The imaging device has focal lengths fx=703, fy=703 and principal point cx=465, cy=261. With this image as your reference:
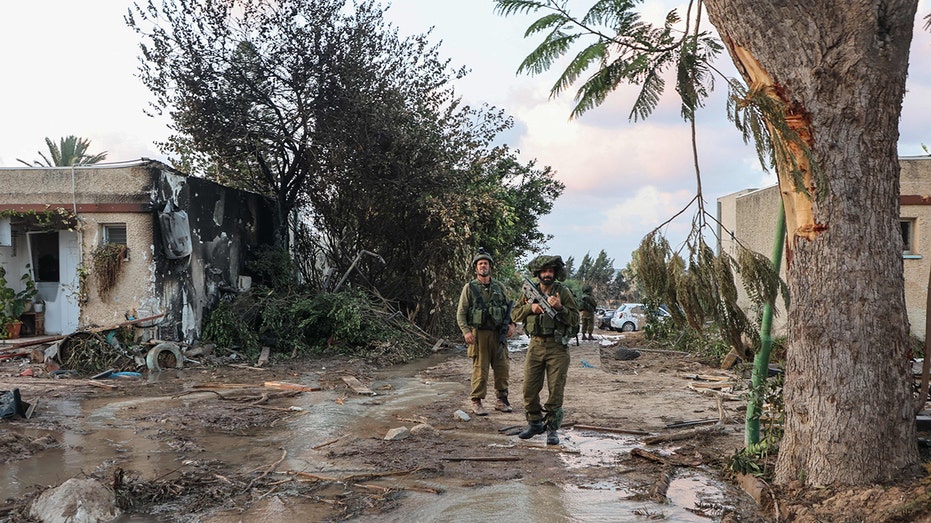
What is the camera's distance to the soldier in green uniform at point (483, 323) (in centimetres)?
848

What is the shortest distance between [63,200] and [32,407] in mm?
5930

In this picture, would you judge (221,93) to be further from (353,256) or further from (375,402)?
(375,402)

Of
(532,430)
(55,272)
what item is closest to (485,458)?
(532,430)

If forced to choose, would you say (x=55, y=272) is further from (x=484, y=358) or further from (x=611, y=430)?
(x=611, y=430)

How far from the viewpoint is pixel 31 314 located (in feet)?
46.7

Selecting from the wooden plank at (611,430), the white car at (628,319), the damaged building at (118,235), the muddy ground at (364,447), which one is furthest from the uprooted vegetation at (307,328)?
the white car at (628,319)

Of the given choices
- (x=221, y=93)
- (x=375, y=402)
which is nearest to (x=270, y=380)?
(x=375, y=402)

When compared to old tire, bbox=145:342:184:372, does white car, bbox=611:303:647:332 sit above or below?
below

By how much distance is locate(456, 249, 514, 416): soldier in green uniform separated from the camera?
848 cm

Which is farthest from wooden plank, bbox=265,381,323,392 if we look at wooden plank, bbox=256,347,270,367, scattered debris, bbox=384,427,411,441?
scattered debris, bbox=384,427,411,441

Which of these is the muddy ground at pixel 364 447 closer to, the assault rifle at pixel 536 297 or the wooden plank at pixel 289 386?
the wooden plank at pixel 289 386

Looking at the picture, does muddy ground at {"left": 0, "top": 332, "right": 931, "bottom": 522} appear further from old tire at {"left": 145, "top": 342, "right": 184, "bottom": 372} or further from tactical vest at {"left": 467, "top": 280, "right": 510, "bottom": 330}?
tactical vest at {"left": 467, "top": 280, "right": 510, "bottom": 330}

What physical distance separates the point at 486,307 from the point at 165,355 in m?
6.79

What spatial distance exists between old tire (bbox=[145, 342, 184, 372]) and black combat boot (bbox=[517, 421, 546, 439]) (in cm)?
745
